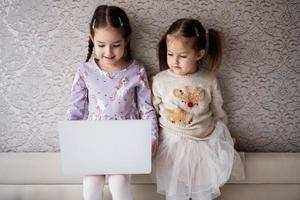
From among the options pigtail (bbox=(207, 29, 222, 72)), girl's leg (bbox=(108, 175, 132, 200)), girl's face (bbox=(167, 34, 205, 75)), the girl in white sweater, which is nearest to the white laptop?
girl's leg (bbox=(108, 175, 132, 200))

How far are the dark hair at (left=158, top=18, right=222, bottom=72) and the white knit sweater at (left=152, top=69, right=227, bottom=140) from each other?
0.05 meters

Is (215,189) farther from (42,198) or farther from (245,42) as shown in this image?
(42,198)

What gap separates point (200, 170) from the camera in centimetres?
132

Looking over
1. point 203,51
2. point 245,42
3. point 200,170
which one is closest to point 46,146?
point 200,170

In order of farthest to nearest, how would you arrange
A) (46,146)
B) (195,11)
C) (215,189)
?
(46,146) < (195,11) < (215,189)

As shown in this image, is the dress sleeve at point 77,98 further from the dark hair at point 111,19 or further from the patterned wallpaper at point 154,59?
the dark hair at point 111,19

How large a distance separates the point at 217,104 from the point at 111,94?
423 millimetres

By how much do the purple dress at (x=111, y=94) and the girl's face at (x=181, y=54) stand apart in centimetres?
14

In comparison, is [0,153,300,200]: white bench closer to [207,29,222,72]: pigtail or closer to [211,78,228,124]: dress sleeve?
[211,78,228,124]: dress sleeve

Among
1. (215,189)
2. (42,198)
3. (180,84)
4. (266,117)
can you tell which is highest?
(180,84)

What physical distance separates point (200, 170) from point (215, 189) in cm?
9

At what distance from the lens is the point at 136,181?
1.42m

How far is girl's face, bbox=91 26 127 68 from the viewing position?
1.28 m

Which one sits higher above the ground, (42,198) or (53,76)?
(53,76)
